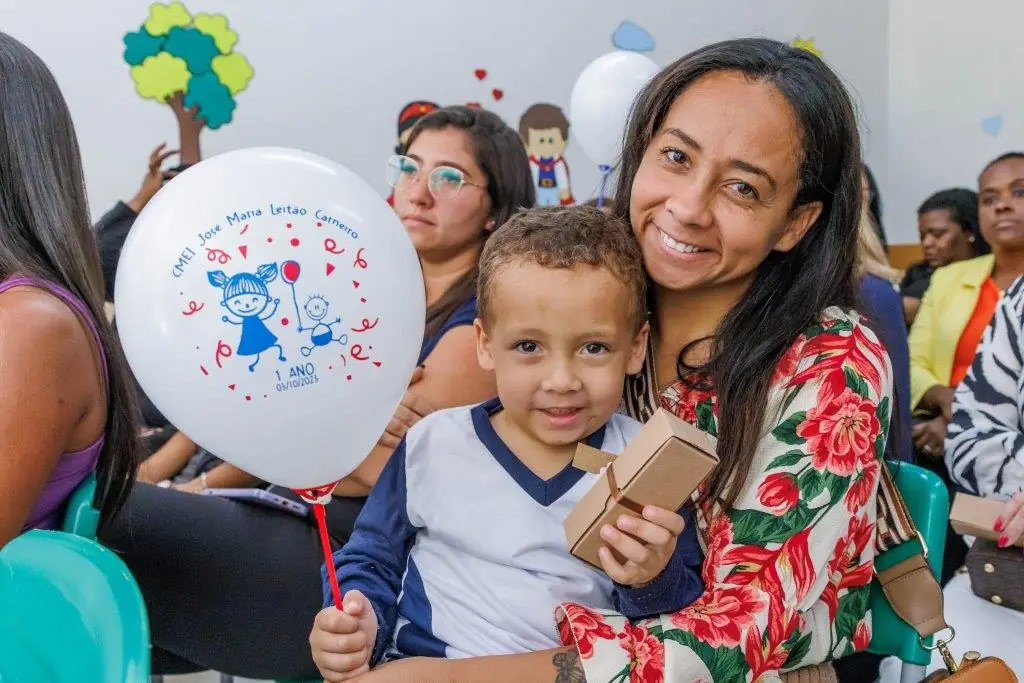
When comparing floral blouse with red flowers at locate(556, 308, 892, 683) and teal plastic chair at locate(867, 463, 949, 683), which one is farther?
teal plastic chair at locate(867, 463, 949, 683)

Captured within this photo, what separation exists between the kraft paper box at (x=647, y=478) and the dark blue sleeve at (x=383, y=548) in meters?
0.35

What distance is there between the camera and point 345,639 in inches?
48.6

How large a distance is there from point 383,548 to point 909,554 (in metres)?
0.79

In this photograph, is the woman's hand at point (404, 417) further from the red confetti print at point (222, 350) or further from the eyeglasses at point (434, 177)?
the red confetti print at point (222, 350)

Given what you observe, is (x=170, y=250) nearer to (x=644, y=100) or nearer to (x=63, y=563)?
(x=63, y=563)

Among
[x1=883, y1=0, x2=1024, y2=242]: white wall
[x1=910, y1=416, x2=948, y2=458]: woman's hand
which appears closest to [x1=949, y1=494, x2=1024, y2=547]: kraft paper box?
[x1=910, y1=416, x2=948, y2=458]: woman's hand

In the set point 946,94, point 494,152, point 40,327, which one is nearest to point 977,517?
point 494,152

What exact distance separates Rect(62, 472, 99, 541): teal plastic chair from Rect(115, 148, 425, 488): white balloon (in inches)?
16.6

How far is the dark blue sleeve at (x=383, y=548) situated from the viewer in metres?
Result: 1.38

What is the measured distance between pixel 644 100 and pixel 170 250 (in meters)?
0.80

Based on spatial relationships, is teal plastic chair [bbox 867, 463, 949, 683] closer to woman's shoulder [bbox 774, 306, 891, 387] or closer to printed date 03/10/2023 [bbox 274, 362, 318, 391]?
woman's shoulder [bbox 774, 306, 891, 387]

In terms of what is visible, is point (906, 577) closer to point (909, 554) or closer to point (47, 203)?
point (909, 554)

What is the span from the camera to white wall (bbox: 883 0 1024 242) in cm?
591

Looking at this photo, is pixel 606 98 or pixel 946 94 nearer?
pixel 606 98
